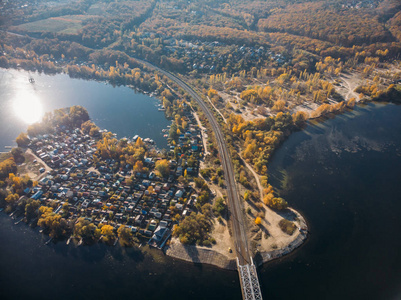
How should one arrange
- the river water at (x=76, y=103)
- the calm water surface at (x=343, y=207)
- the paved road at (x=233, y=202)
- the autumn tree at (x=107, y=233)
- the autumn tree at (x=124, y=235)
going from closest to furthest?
the calm water surface at (x=343, y=207) → the paved road at (x=233, y=202) → the autumn tree at (x=124, y=235) → the autumn tree at (x=107, y=233) → the river water at (x=76, y=103)

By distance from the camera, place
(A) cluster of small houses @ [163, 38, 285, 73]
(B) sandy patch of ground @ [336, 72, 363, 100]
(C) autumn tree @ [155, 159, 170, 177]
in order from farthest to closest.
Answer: (A) cluster of small houses @ [163, 38, 285, 73], (B) sandy patch of ground @ [336, 72, 363, 100], (C) autumn tree @ [155, 159, 170, 177]

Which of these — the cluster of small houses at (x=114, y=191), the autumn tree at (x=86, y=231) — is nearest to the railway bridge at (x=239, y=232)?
the cluster of small houses at (x=114, y=191)

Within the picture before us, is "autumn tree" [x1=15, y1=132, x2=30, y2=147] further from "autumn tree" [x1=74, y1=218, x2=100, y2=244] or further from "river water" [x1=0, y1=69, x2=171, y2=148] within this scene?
"autumn tree" [x1=74, y1=218, x2=100, y2=244]

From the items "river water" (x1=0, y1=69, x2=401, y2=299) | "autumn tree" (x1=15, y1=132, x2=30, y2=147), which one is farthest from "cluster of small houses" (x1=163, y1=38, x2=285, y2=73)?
"river water" (x1=0, y1=69, x2=401, y2=299)

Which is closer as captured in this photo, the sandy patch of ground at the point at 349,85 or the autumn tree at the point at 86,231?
the autumn tree at the point at 86,231

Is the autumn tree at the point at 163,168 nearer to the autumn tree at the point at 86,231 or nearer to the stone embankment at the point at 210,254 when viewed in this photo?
the stone embankment at the point at 210,254

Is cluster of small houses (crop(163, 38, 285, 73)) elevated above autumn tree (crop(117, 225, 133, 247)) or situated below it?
above

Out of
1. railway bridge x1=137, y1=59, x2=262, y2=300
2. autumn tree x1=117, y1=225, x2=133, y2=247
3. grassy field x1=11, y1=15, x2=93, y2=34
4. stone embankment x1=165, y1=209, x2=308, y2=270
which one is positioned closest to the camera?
railway bridge x1=137, y1=59, x2=262, y2=300

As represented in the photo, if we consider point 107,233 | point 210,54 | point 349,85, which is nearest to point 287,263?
point 107,233
